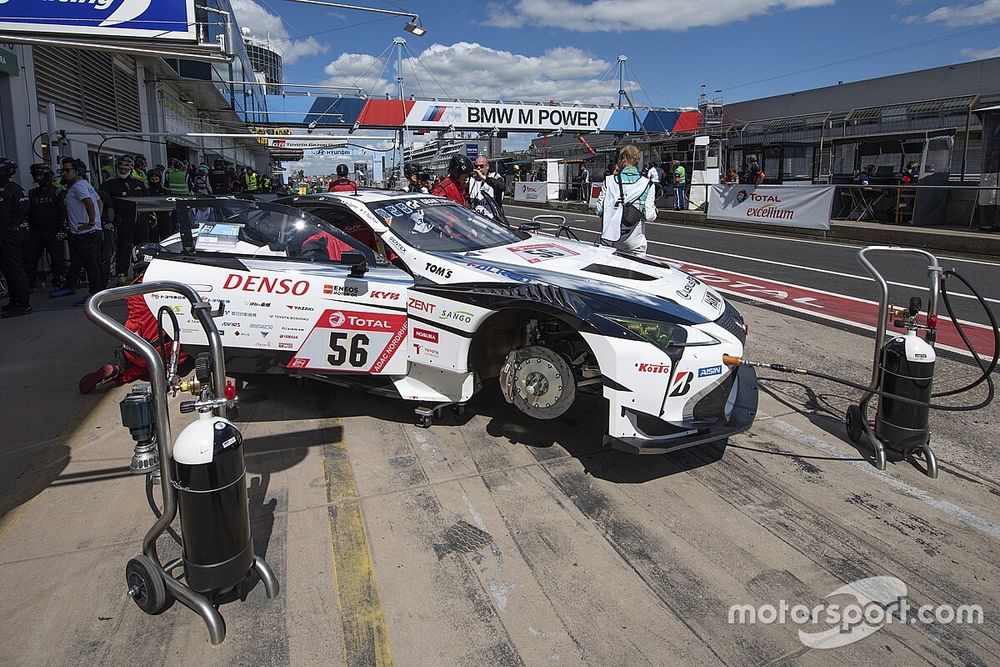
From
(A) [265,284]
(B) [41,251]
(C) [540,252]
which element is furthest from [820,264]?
(B) [41,251]

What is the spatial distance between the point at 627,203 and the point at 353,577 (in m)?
4.64

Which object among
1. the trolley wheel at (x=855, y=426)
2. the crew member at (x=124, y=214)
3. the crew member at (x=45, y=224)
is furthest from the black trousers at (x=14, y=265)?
the trolley wheel at (x=855, y=426)

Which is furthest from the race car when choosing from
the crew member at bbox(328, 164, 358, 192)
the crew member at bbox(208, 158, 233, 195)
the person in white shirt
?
the crew member at bbox(208, 158, 233, 195)

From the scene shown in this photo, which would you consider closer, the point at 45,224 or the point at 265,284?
the point at 265,284

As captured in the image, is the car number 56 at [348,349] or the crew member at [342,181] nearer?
the car number 56 at [348,349]

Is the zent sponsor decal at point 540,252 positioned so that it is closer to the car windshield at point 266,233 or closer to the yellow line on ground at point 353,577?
the car windshield at point 266,233

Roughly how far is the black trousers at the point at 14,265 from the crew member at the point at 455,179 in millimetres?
4782

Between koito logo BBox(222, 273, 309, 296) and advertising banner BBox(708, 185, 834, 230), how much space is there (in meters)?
15.4

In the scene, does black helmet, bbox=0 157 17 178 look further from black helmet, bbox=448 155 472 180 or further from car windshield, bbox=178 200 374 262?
black helmet, bbox=448 155 472 180

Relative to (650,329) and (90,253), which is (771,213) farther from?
(650,329)

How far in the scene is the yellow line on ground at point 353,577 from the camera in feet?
7.79

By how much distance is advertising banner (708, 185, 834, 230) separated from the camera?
16.3m

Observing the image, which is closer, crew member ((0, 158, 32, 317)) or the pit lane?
the pit lane

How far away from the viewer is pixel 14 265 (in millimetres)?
7422
